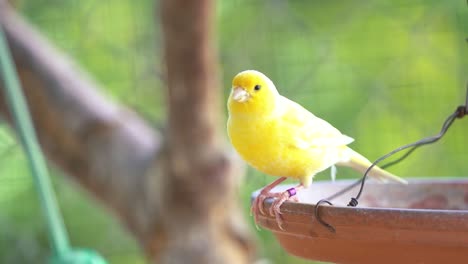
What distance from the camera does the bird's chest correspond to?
0.60 meters

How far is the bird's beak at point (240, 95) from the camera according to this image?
58cm

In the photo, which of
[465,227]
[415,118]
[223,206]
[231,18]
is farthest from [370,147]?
[465,227]

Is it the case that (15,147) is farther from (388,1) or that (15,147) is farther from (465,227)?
(465,227)

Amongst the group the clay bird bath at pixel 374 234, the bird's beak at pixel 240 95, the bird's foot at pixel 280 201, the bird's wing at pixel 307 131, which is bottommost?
the clay bird bath at pixel 374 234

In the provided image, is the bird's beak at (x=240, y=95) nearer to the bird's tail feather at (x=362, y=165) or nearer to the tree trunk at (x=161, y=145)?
the bird's tail feather at (x=362, y=165)

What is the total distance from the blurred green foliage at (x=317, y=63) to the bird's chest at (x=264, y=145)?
919 millimetres

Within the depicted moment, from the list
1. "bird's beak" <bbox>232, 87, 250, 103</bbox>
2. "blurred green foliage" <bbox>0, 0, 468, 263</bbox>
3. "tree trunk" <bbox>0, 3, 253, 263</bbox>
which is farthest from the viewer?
"blurred green foliage" <bbox>0, 0, 468, 263</bbox>

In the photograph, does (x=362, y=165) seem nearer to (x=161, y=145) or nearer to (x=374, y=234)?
(x=374, y=234)

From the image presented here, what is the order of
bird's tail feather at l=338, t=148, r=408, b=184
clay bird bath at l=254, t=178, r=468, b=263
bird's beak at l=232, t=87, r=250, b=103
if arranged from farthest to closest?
bird's tail feather at l=338, t=148, r=408, b=184 < bird's beak at l=232, t=87, r=250, b=103 < clay bird bath at l=254, t=178, r=468, b=263

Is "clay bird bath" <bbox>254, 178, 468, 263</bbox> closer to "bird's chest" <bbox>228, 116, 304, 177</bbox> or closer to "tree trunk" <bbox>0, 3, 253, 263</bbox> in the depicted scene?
"bird's chest" <bbox>228, 116, 304, 177</bbox>

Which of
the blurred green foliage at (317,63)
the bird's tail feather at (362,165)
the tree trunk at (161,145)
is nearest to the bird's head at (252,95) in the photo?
the bird's tail feather at (362,165)

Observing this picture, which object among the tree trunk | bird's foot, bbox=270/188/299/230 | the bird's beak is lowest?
bird's foot, bbox=270/188/299/230

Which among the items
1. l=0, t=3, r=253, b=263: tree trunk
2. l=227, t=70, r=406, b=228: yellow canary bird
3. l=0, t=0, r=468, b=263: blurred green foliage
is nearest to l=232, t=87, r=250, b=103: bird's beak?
l=227, t=70, r=406, b=228: yellow canary bird

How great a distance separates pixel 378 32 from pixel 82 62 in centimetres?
67
